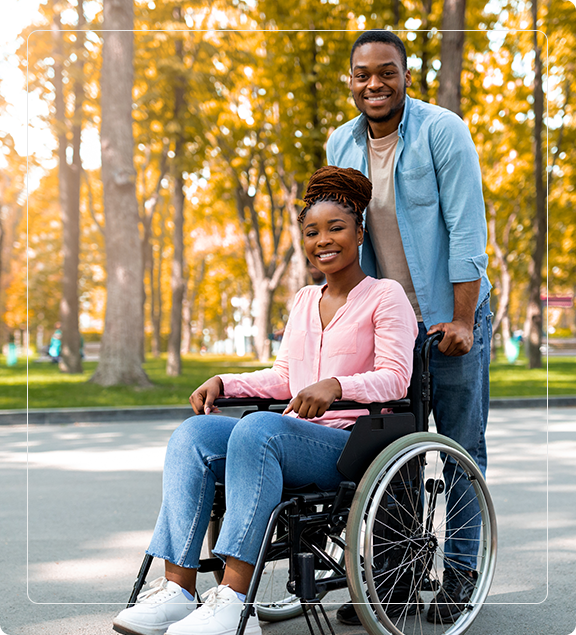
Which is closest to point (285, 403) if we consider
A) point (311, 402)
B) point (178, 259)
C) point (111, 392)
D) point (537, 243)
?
point (311, 402)

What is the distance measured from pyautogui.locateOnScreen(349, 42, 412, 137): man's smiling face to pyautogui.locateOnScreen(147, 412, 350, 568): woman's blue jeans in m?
1.20

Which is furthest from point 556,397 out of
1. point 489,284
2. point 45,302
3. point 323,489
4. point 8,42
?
point 45,302

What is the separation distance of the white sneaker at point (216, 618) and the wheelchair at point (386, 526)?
3 centimetres

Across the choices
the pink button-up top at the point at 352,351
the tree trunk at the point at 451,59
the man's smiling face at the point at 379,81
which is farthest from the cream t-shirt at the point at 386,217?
the tree trunk at the point at 451,59

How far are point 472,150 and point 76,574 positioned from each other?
2.50m

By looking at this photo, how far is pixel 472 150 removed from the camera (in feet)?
9.62

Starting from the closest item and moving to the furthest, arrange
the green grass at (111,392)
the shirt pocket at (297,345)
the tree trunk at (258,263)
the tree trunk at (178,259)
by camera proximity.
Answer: the shirt pocket at (297,345) < the green grass at (111,392) < the tree trunk at (178,259) < the tree trunk at (258,263)

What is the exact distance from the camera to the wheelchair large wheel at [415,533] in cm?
229

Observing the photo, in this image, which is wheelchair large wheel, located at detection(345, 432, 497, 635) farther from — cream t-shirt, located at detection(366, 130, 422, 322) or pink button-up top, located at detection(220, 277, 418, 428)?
cream t-shirt, located at detection(366, 130, 422, 322)

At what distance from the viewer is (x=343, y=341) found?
259 centimetres

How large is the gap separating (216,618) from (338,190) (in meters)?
1.37

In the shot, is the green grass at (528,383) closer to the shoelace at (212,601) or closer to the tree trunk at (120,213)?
the tree trunk at (120,213)

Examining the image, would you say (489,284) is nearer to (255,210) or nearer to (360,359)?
(360,359)

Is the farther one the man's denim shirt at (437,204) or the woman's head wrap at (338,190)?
the man's denim shirt at (437,204)
